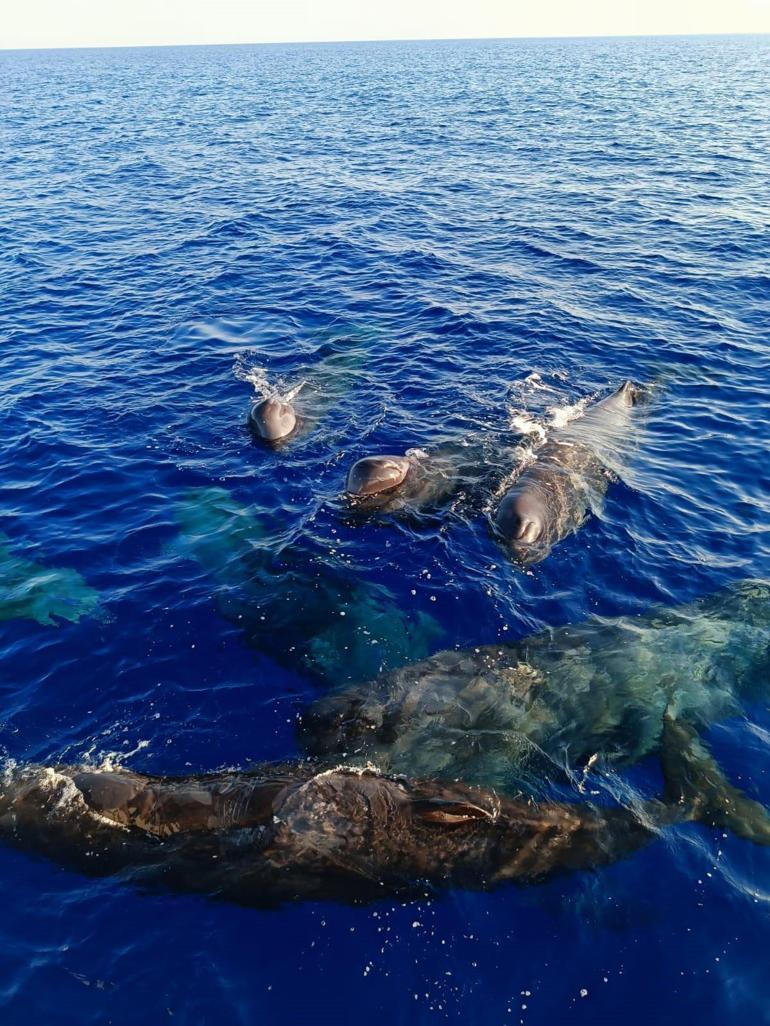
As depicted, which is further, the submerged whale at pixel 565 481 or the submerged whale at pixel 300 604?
the submerged whale at pixel 565 481

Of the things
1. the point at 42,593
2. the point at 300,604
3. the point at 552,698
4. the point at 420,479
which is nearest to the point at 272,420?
the point at 420,479

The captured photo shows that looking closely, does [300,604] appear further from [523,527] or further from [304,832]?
[304,832]

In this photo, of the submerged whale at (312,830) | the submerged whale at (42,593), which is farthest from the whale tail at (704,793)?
the submerged whale at (42,593)

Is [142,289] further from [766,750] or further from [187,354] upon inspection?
[766,750]

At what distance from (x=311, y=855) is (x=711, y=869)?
5.50m

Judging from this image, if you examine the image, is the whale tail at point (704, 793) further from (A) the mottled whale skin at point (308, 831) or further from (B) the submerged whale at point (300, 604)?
(B) the submerged whale at point (300, 604)

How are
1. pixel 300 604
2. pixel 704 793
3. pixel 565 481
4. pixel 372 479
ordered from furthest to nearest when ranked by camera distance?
1. pixel 565 481
2. pixel 372 479
3. pixel 300 604
4. pixel 704 793

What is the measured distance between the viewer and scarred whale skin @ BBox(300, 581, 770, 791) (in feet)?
37.6

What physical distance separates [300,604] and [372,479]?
3.84 m

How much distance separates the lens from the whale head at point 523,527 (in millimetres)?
15723

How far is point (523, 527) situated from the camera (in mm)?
15766

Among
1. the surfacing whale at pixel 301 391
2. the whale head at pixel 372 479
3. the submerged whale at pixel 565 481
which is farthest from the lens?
the surfacing whale at pixel 301 391

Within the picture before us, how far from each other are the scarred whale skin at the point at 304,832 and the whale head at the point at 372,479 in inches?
300

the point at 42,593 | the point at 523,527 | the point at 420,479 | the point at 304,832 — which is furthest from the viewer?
the point at 420,479
